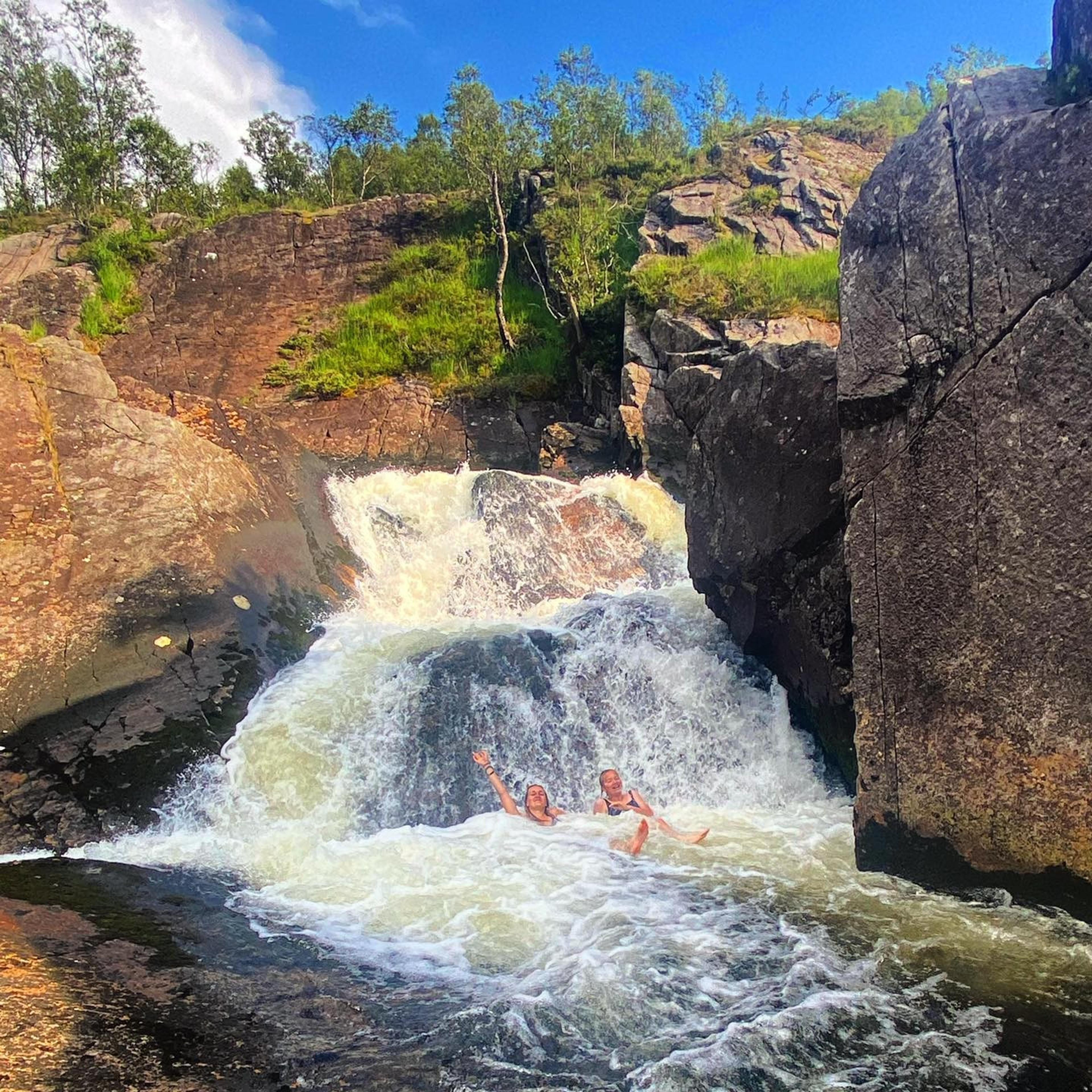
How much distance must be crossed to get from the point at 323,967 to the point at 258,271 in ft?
90.7

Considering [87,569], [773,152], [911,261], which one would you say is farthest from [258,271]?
[911,261]

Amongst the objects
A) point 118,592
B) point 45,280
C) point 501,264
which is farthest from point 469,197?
point 118,592

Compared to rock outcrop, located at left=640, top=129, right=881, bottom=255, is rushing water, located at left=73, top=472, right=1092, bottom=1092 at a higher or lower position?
lower

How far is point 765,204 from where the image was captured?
903 inches

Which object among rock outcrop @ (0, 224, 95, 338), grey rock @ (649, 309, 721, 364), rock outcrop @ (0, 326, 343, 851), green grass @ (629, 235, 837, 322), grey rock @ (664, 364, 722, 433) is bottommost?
rock outcrop @ (0, 326, 343, 851)

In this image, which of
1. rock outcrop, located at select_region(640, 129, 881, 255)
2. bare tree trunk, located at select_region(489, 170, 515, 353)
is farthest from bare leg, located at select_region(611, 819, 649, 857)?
A: bare tree trunk, located at select_region(489, 170, 515, 353)

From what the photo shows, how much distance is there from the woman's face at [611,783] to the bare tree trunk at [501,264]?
58.4 ft

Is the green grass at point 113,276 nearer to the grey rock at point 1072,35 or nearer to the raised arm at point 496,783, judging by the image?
the raised arm at point 496,783

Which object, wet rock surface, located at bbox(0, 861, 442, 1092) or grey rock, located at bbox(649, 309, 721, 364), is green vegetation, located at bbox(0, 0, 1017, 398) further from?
wet rock surface, located at bbox(0, 861, 442, 1092)

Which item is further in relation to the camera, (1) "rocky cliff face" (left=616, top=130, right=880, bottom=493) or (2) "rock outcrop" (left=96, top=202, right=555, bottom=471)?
(2) "rock outcrop" (left=96, top=202, right=555, bottom=471)

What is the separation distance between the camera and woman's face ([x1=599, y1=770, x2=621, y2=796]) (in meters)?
7.07

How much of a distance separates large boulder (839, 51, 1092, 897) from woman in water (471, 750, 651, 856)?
157 centimetres

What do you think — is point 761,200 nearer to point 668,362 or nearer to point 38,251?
point 668,362

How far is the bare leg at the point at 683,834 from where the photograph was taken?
20.6 ft
